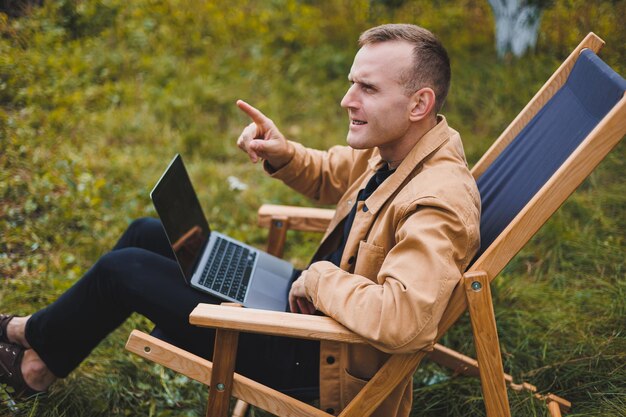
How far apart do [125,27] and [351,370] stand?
4.83m

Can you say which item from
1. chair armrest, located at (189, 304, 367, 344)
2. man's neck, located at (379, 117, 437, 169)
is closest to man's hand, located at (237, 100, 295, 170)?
man's neck, located at (379, 117, 437, 169)

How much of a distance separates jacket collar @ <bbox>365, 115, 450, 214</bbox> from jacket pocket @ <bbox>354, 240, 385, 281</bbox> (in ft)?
0.45

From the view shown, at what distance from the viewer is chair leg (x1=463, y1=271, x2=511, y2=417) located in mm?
1836

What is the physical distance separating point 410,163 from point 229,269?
89cm

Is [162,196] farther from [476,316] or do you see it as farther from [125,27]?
[125,27]

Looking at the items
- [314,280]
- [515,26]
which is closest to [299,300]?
[314,280]

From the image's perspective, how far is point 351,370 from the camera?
2055mm

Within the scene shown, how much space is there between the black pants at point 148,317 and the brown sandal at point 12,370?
0.32ft

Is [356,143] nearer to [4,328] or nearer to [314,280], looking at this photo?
[314,280]

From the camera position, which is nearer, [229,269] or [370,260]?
[370,260]

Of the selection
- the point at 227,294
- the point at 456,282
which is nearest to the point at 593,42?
the point at 456,282

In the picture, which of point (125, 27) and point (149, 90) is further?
point (125, 27)

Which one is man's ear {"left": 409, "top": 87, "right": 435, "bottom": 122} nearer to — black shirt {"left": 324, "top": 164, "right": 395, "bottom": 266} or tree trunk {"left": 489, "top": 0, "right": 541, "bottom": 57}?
black shirt {"left": 324, "top": 164, "right": 395, "bottom": 266}

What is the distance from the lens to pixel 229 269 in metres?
2.52
